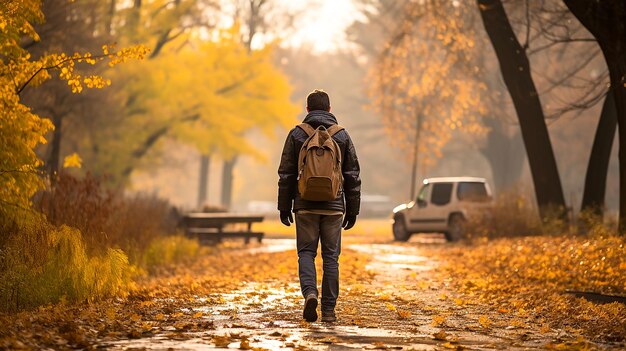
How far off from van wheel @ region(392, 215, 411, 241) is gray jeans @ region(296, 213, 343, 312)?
21.0 metres

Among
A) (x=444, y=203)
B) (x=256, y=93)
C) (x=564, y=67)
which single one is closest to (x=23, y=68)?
(x=444, y=203)

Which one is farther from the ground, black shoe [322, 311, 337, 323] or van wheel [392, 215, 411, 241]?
van wheel [392, 215, 411, 241]

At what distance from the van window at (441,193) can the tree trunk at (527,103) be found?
4952mm

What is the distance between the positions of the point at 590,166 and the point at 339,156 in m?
13.8

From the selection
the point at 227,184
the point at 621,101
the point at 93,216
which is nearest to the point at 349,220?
the point at 93,216

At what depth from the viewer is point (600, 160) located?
2228cm

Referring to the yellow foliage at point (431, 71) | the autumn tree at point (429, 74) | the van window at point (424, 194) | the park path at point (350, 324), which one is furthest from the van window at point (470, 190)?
the park path at point (350, 324)

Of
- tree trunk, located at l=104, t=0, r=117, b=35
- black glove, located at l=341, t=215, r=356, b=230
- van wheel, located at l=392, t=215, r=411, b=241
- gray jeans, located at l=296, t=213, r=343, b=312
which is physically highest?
tree trunk, located at l=104, t=0, r=117, b=35

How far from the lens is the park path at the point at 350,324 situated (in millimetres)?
8328

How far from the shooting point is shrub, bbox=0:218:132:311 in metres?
10.5

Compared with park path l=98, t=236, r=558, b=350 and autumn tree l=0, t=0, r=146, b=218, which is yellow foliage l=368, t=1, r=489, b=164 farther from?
autumn tree l=0, t=0, r=146, b=218

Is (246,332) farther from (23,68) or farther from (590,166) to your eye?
(590,166)

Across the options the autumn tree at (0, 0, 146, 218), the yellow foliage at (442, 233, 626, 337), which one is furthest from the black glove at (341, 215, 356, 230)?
the autumn tree at (0, 0, 146, 218)

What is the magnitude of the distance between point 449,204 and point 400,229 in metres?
2.74
